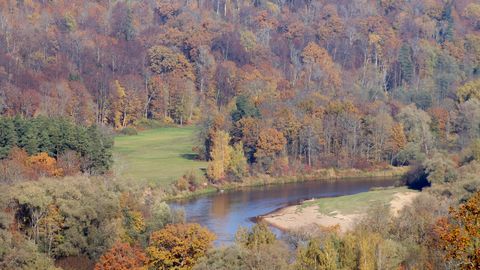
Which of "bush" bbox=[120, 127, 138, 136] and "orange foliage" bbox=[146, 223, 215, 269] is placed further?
"bush" bbox=[120, 127, 138, 136]

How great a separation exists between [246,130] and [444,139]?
21.7 m

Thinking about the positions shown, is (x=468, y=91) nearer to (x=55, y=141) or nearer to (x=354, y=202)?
Result: (x=354, y=202)

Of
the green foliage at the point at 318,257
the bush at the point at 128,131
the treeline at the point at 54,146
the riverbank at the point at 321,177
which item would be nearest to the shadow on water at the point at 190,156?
the riverbank at the point at 321,177

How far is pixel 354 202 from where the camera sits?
201 ft

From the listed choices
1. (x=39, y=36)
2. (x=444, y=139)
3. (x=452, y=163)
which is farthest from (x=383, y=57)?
(x=452, y=163)

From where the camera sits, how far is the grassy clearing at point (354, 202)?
5866 cm

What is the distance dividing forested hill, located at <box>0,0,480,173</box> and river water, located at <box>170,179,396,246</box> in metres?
6.16

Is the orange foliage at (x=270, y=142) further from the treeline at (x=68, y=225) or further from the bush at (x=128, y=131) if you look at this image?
the treeline at (x=68, y=225)

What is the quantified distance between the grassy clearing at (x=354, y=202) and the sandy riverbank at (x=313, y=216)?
40cm

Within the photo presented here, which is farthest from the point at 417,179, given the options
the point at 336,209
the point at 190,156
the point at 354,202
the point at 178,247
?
the point at 178,247

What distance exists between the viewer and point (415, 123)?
281ft

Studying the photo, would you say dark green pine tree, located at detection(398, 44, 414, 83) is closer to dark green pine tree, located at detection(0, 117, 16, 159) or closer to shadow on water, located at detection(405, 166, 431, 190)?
shadow on water, located at detection(405, 166, 431, 190)

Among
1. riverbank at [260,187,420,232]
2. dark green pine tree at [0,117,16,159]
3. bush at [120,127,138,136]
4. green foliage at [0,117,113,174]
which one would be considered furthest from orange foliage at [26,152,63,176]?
bush at [120,127,138,136]

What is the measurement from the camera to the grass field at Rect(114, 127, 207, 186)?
229 ft
